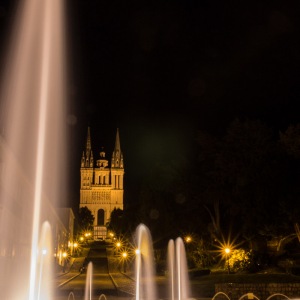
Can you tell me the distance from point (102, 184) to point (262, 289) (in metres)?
142

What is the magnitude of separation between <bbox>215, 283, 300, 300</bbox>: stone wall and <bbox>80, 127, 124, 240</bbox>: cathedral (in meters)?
134

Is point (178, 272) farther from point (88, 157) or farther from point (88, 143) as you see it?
point (88, 143)

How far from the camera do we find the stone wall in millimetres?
22047

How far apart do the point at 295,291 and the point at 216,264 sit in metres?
23.1

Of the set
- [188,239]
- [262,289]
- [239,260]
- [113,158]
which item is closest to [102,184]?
[113,158]

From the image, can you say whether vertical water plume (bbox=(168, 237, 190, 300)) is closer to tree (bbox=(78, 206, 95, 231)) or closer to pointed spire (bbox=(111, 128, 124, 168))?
tree (bbox=(78, 206, 95, 231))

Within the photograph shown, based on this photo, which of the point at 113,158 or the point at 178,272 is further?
the point at 113,158

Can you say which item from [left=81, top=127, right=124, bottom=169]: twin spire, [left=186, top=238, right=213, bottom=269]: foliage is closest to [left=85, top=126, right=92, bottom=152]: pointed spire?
[left=81, top=127, right=124, bottom=169]: twin spire

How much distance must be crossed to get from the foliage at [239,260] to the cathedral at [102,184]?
4633 inches

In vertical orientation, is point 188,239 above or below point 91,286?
above

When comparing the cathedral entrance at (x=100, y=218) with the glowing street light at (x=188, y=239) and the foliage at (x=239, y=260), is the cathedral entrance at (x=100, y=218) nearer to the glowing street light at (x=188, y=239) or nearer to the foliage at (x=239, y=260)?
the glowing street light at (x=188, y=239)

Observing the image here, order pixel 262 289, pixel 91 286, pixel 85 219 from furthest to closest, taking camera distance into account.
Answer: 1. pixel 85 219
2. pixel 91 286
3. pixel 262 289

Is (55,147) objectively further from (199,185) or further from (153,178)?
(153,178)

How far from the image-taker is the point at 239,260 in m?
37.7
